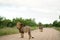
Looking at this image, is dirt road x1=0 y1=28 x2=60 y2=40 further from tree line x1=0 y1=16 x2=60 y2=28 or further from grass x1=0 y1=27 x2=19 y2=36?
tree line x1=0 y1=16 x2=60 y2=28

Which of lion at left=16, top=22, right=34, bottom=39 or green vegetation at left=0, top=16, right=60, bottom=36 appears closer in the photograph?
green vegetation at left=0, top=16, right=60, bottom=36

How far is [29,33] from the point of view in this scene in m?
3.62

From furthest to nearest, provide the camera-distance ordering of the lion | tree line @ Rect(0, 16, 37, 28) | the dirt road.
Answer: the lion, the dirt road, tree line @ Rect(0, 16, 37, 28)

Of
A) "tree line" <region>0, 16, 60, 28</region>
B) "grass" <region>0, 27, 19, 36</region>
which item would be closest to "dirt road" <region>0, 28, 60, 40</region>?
"grass" <region>0, 27, 19, 36</region>

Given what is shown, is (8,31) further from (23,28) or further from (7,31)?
(23,28)

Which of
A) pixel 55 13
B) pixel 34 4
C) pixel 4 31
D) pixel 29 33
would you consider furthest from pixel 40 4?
pixel 4 31

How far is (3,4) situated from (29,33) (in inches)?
30.9

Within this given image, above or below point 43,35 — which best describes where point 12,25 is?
above

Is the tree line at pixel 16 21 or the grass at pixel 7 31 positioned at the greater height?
the tree line at pixel 16 21

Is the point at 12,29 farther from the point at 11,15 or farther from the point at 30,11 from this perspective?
the point at 30,11

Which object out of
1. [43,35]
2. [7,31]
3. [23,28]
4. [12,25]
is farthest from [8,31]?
[43,35]

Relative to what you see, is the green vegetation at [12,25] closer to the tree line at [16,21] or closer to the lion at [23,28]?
the tree line at [16,21]

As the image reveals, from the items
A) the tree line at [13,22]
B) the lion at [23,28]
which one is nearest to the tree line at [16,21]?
the tree line at [13,22]

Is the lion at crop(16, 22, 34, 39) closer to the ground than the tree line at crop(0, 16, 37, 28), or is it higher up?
closer to the ground
